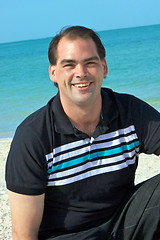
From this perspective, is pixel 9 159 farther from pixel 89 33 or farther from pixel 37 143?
pixel 89 33

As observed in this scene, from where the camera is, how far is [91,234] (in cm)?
253

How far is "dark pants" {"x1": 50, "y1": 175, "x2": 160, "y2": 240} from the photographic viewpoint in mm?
2600

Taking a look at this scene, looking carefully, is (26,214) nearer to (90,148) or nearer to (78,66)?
(90,148)

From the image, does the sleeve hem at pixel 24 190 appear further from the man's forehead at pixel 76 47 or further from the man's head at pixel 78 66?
the man's forehead at pixel 76 47

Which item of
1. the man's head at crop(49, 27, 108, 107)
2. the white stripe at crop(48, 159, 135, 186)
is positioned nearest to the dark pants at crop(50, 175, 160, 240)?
the white stripe at crop(48, 159, 135, 186)

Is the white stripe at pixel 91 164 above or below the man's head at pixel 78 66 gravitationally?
below

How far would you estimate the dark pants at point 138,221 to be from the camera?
2600mm

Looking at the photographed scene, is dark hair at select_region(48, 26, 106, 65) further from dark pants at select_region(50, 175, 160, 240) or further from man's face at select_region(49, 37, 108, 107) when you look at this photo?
dark pants at select_region(50, 175, 160, 240)

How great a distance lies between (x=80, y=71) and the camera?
8.36 ft

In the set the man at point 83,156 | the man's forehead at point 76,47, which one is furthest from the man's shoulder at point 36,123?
the man's forehead at point 76,47

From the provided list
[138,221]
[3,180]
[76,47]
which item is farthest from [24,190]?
[3,180]

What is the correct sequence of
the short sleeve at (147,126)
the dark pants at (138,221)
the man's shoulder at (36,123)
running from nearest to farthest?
the man's shoulder at (36,123)
the dark pants at (138,221)
the short sleeve at (147,126)

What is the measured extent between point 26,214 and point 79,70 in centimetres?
94

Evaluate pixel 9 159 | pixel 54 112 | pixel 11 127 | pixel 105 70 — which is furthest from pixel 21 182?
pixel 11 127
